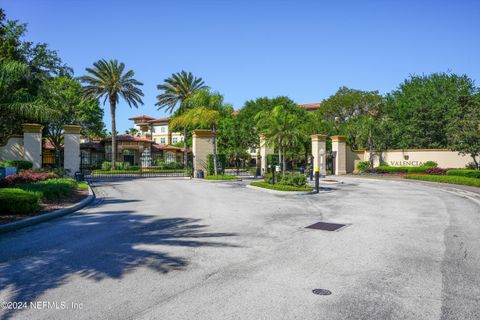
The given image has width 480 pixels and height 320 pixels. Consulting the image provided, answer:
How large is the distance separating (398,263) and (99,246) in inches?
224

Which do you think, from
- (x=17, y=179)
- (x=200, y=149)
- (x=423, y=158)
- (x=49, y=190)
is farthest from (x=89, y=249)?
(x=423, y=158)

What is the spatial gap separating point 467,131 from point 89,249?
3357cm

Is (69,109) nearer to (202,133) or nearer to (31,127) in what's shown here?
(31,127)

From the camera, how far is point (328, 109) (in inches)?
2322

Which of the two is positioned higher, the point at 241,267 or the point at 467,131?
the point at 467,131

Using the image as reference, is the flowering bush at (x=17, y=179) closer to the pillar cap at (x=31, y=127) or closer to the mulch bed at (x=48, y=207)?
the mulch bed at (x=48, y=207)

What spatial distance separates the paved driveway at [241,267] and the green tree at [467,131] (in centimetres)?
2397

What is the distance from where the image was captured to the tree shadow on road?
5262mm

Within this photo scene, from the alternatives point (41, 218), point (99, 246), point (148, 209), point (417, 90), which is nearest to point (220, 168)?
point (148, 209)

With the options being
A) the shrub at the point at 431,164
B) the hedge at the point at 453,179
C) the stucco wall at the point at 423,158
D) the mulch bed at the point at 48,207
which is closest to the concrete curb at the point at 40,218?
the mulch bed at the point at 48,207

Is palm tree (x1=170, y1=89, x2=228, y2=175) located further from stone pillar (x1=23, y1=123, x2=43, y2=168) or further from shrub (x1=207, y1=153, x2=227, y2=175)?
stone pillar (x1=23, y1=123, x2=43, y2=168)

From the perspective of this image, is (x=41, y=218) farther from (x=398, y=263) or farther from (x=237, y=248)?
(x=398, y=263)

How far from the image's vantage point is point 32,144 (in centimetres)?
2378

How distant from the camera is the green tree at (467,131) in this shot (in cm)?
3008
